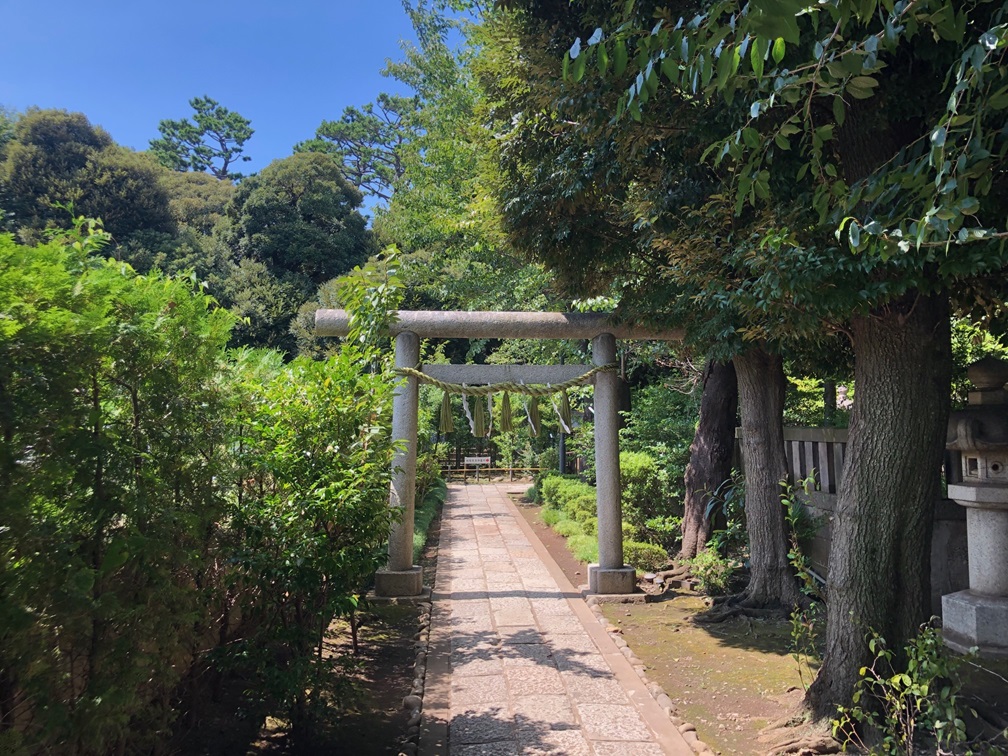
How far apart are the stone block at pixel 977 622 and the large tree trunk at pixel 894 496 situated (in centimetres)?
127

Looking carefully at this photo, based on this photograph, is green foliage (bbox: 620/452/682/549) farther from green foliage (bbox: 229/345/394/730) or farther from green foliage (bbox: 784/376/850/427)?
green foliage (bbox: 229/345/394/730)

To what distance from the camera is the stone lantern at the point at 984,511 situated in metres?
4.34

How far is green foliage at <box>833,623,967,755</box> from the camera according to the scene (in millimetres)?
2398

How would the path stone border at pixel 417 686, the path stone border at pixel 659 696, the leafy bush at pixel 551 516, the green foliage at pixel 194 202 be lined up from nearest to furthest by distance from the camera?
the path stone border at pixel 659 696
the path stone border at pixel 417 686
the leafy bush at pixel 551 516
the green foliage at pixel 194 202

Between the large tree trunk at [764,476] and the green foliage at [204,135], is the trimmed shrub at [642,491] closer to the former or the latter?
the large tree trunk at [764,476]

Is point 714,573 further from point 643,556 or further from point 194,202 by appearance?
point 194,202

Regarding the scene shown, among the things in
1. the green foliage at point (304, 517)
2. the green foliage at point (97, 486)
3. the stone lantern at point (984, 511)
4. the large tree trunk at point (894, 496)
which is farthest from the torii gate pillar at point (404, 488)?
the stone lantern at point (984, 511)

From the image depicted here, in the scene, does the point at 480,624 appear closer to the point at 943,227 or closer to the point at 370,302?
the point at 370,302

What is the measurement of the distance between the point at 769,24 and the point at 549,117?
16.9 ft

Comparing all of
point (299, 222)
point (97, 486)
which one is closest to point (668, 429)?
point (97, 486)

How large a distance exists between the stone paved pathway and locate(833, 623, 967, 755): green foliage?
961 millimetres

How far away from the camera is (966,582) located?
16.6ft

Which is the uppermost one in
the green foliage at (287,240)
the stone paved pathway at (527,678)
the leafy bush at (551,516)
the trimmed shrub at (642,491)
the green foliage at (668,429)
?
the green foliage at (287,240)

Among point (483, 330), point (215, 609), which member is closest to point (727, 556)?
point (483, 330)
